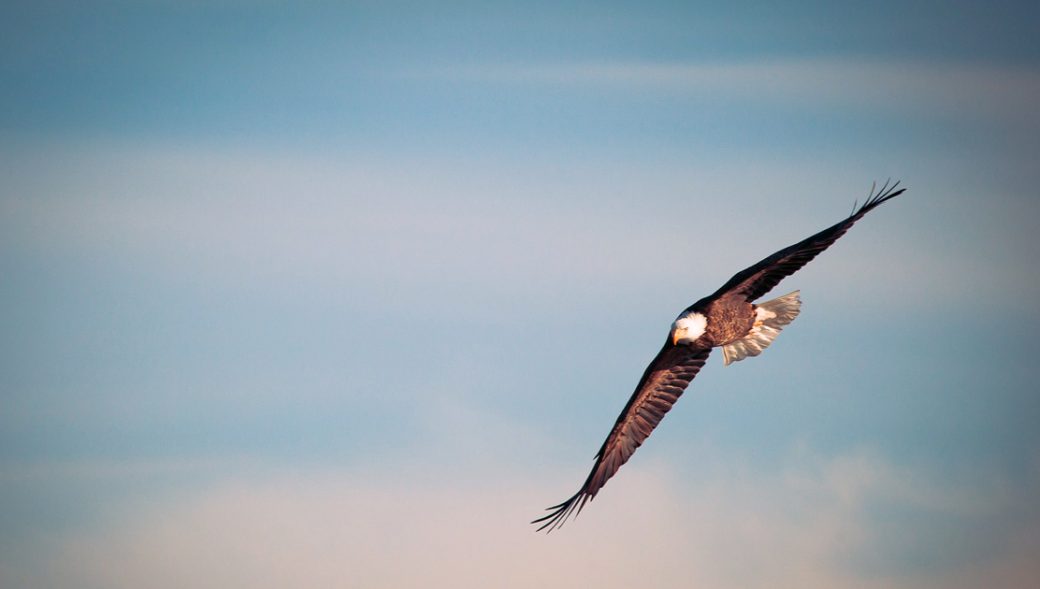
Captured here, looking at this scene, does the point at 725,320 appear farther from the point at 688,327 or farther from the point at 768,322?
the point at 768,322

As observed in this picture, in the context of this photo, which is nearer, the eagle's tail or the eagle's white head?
the eagle's white head

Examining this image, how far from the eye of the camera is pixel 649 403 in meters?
14.0

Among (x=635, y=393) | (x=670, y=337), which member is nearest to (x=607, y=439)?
(x=635, y=393)

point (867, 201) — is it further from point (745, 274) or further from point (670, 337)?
point (670, 337)

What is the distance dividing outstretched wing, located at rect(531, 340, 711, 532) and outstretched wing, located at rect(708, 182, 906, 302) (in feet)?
3.34

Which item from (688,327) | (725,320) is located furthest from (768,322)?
(688,327)

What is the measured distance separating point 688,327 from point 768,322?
1.29 meters

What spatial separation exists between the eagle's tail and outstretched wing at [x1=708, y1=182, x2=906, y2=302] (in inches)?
14.2

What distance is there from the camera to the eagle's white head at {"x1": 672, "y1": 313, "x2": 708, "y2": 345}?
1282cm

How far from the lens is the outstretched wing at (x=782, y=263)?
39.8ft

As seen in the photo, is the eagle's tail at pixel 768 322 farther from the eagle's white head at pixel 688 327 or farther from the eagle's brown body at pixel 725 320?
the eagle's white head at pixel 688 327

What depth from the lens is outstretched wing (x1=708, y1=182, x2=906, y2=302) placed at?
1212 cm

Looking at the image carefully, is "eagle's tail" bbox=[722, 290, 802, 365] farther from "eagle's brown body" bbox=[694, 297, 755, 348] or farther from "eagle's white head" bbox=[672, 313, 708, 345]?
"eagle's white head" bbox=[672, 313, 708, 345]

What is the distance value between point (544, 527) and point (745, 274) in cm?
354
